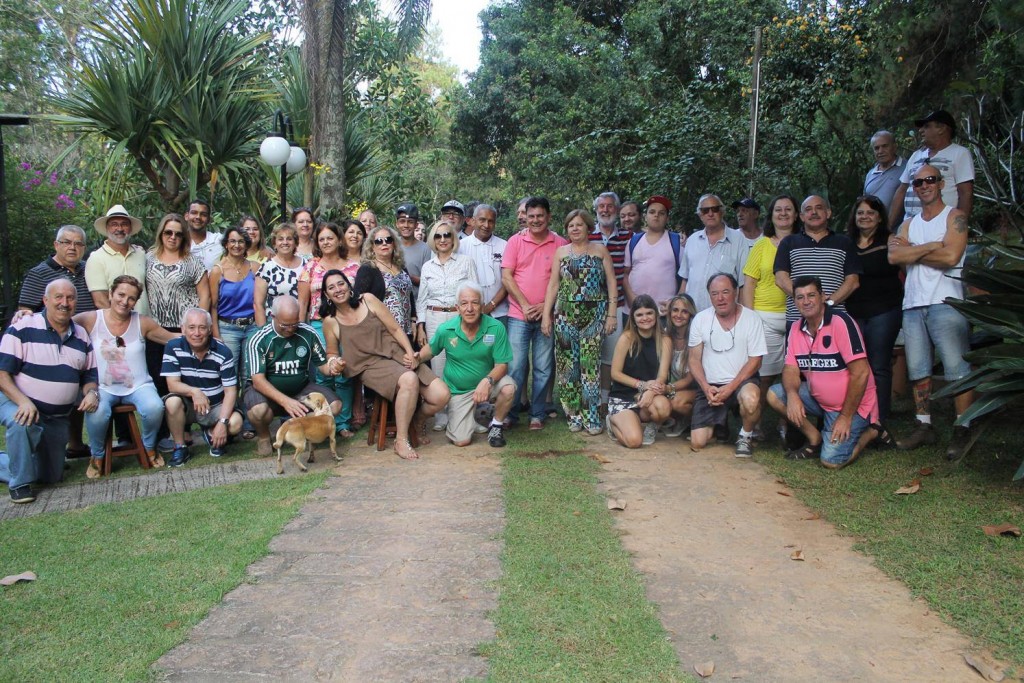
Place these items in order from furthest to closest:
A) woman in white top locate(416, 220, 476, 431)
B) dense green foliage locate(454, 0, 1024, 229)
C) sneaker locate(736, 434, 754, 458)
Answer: dense green foliage locate(454, 0, 1024, 229) < woman in white top locate(416, 220, 476, 431) < sneaker locate(736, 434, 754, 458)

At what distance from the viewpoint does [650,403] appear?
6598 millimetres

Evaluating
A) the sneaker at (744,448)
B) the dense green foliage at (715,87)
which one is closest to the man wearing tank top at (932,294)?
the sneaker at (744,448)

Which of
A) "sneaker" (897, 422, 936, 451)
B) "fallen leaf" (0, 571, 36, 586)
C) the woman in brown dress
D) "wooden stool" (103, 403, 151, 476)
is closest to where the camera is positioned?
"fallen leaf" (0, 571, 36, 586)

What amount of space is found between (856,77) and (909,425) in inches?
201

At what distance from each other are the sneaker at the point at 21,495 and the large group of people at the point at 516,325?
0.01 meters

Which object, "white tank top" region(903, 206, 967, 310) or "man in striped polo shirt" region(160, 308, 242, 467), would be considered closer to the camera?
"white tank top" region(903, 206, 967, 310)

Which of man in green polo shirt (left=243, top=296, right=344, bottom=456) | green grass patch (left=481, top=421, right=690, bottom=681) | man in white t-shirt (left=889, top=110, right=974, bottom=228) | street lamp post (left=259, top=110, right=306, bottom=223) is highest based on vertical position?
street lamp post (left=259, top=110, right=306, bottom=223)

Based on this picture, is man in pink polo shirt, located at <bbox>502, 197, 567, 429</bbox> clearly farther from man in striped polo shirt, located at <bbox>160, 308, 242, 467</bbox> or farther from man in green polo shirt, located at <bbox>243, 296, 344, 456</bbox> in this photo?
man in striped polo shirt, located at <bbox>160, 308, 242, 467</bbox>

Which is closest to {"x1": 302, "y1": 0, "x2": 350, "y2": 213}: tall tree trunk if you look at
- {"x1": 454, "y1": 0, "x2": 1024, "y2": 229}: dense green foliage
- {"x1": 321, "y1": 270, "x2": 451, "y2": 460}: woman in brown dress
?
{"x1": 454, "y1": 0, "x2": 1024, "y2": 229}: dense green foliage

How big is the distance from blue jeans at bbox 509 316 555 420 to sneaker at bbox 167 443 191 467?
256cm

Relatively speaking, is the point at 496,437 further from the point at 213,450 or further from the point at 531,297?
the point at 213,450

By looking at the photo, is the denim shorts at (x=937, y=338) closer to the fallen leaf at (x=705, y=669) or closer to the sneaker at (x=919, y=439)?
the sneaker at (x=919, y=439)

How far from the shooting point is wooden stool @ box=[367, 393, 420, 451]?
6539mm

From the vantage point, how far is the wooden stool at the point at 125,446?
6.12 meters
